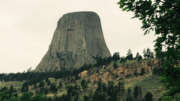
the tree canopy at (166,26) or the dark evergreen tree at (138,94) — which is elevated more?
the tree canopy at (166,26)

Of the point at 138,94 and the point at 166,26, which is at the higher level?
the point at 166,26

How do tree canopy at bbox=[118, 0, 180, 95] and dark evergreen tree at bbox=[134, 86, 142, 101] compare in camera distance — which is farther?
dark evergreen tree at bbox=[134, 86, 142, 101]

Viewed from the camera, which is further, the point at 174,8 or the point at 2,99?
the point at 2,99

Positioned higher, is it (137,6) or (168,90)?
(137,6)

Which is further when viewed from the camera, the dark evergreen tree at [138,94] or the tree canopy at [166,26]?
the dark evergreen tree at [138,94]

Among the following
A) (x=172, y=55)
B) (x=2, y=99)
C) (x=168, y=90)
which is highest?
(x=172, y=55)

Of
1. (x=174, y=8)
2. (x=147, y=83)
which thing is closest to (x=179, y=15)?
(x=174, y=8)

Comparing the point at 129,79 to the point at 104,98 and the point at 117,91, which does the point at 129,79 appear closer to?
the point at 117,91

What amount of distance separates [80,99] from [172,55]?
14293cm

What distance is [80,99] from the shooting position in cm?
15762

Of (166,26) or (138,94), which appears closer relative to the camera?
(166,26)

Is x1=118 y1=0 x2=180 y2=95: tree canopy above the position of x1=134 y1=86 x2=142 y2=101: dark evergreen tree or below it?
above

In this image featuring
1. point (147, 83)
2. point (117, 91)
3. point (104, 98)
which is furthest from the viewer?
point (147, 83)

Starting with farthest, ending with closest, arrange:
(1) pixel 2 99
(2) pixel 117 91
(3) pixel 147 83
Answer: (3) pixel 147 83 → (2) pixel 117 91 → (1) pixel 2 99
